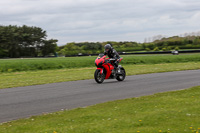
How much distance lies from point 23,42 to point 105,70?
259ft

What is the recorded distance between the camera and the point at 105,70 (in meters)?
15.1

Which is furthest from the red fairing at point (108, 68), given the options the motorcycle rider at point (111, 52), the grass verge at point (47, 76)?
the grass verge at point (47, 76)

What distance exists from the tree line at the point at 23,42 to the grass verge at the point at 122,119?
2978 inches

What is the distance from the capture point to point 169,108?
7977 millimetres

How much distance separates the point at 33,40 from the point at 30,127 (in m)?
87.3

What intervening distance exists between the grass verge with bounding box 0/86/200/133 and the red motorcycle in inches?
223

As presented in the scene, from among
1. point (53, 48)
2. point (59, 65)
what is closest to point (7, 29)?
point (53, 48)

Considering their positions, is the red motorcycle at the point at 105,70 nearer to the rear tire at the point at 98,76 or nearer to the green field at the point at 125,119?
the rear tire at the point at 98,76

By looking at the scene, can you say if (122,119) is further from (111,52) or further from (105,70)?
(111,52)

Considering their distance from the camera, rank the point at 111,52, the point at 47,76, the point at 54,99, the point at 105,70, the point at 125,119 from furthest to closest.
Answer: the point at 47,76 < the point at 111,52 < the point at 105,70 < the point at 54,99 < the point at 125,119

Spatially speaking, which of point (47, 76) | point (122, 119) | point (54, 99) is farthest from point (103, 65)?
point (122, 119)

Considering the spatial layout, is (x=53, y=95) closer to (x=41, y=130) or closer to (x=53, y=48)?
(x=41, y=130)

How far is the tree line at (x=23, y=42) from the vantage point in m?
83.8

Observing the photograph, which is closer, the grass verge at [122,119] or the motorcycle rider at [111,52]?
the grass verge at [122,119]
